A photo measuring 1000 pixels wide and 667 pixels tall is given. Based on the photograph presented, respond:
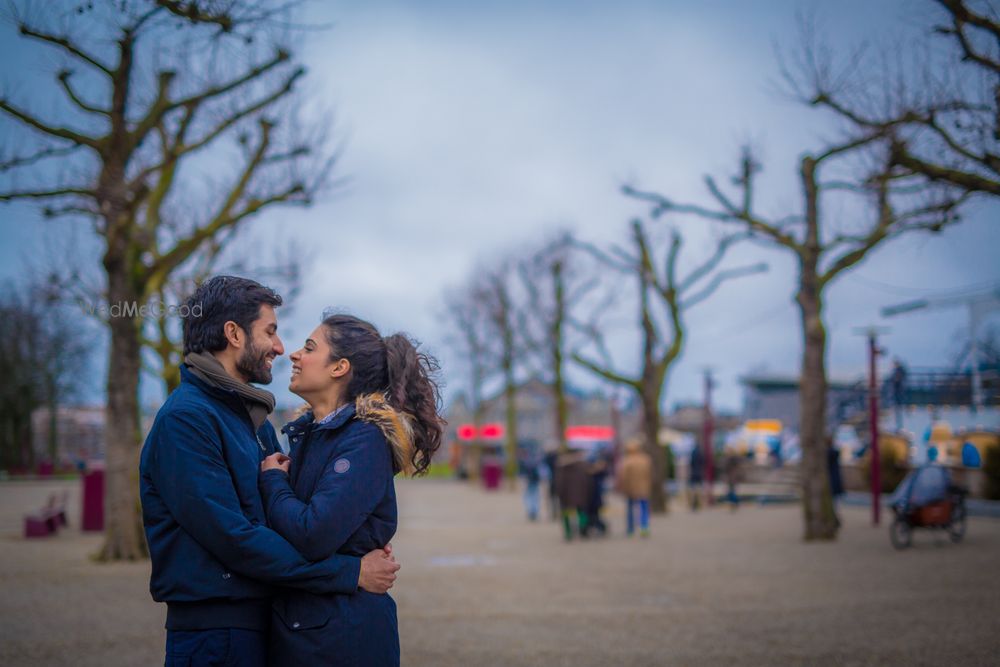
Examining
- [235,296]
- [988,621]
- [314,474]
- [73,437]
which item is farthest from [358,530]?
[73,437]

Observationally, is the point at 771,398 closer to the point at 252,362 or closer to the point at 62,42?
the point at 62,42

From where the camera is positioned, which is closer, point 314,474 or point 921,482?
point 314,474

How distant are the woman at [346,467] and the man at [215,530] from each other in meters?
0.06

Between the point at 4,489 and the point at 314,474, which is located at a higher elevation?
the point at 314,474

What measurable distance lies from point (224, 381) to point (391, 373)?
1.77 feet

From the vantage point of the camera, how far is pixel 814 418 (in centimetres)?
1602

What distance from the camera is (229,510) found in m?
2.80

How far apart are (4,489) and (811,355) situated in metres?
29.4

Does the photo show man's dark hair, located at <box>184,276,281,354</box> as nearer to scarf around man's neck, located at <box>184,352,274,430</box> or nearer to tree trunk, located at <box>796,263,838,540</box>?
scarf around man's neck, located at <box>184,352,274,430</box>

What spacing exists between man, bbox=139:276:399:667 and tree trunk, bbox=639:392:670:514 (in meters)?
21.0

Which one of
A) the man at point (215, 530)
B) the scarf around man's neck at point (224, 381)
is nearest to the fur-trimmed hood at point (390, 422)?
the scarf around man's neck at point (224, 381)

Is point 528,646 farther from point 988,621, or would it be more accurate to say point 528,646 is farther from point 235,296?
point 235,296

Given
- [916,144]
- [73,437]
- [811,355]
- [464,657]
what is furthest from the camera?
[73,437]

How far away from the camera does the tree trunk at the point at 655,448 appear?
23.6 metres
